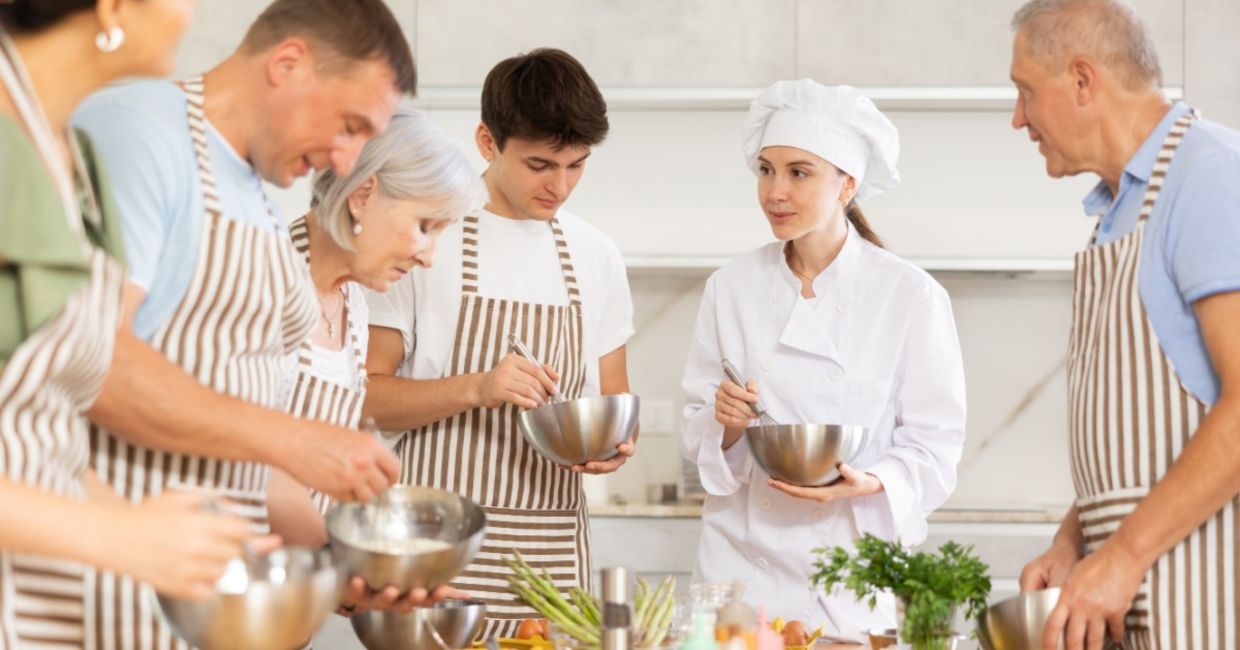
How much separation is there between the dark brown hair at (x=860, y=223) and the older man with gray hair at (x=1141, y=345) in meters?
0.89

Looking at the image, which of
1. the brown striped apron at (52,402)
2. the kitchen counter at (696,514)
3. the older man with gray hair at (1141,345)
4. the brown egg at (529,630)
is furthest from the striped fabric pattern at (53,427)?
the kitchen counter at (696,514)

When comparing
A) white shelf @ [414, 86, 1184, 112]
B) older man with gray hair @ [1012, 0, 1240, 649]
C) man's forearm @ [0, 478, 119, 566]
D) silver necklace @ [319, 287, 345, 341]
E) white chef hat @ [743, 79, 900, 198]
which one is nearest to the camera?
man's forearm @ [0, 478, 119, 566]

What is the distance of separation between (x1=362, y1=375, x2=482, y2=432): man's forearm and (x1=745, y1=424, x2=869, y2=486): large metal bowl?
1.77ft

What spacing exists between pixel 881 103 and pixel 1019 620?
2.41m

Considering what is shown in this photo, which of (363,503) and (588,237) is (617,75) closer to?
(588,237)

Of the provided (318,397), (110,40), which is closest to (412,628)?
(318,397)

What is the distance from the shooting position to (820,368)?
2744 millimetres

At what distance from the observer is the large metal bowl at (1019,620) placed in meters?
1.79

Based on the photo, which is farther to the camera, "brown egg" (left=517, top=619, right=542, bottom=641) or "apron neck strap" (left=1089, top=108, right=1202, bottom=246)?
"brown egg" (left=517, top=619, right=542, bottom=641)

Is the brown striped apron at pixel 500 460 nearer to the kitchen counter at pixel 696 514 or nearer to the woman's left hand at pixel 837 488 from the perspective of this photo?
the woman's left hand at pixel 837 488

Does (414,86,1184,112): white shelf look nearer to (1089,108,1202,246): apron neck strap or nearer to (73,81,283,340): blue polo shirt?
(1089,108,1202,246): apron neck strap

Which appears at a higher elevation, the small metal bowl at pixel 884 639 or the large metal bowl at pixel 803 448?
the large metal bowl at pixel 803 448

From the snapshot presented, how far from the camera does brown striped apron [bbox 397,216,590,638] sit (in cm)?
265

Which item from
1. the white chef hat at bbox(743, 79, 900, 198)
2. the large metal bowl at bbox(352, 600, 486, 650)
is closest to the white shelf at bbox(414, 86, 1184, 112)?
the white chef hat at bbox(743, 79, 900, 198)
